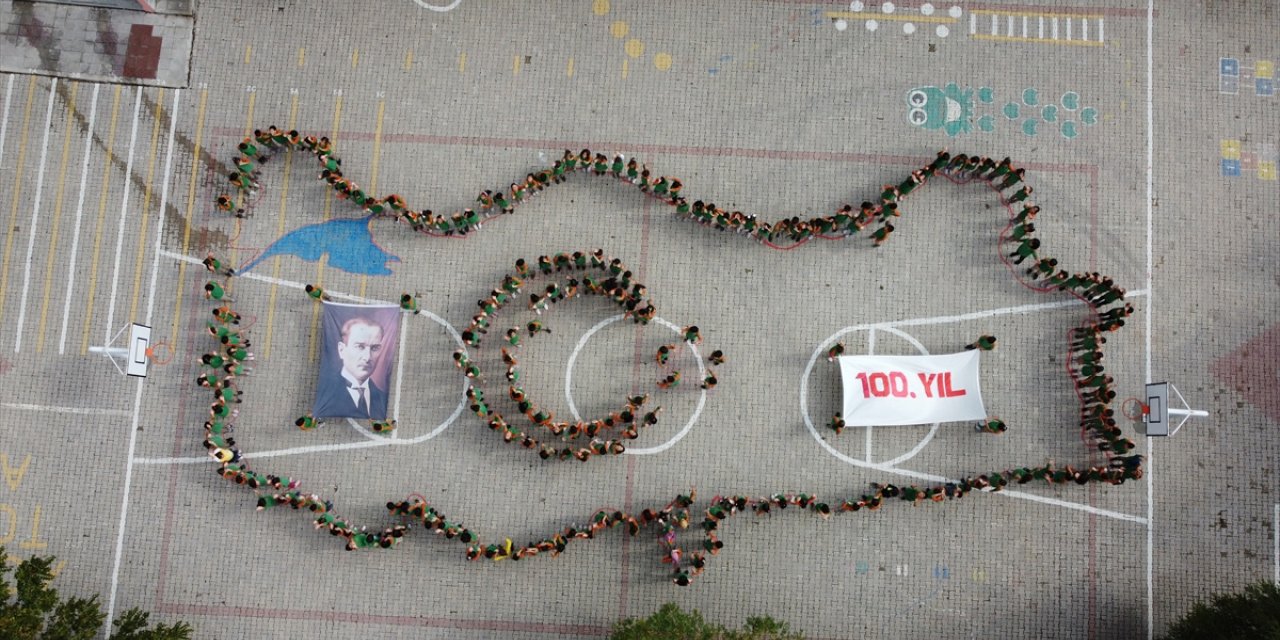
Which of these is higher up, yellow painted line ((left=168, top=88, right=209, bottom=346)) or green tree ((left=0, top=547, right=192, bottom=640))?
yellow painted line ((left=168, top=88, right=209, bottom=346))

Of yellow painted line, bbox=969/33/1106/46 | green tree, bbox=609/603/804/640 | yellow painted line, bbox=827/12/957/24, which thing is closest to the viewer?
green tree, bbox=609/603/804/640

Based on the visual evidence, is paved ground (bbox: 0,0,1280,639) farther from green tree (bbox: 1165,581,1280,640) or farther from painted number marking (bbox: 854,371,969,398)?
green tree (bbox: 1165,581,1280,640)

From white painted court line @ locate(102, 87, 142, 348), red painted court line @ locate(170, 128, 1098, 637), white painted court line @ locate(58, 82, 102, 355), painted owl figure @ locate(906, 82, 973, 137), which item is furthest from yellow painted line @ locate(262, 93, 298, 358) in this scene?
painted owl figure @ locate(906, 82, 973, 137)

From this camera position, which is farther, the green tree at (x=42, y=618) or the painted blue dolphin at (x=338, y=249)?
the painted blue dolphin at (x=338, y=249)

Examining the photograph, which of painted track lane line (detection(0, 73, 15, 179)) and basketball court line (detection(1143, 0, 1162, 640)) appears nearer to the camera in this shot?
basketball court line (detection(1143, 0, 1162, 640))

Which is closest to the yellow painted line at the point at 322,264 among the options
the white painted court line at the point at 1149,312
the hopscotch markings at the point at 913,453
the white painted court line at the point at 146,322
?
the white painted court line at the point at 146,322

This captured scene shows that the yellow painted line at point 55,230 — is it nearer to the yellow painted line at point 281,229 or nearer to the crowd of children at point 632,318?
the crowd of children at point 632,318
